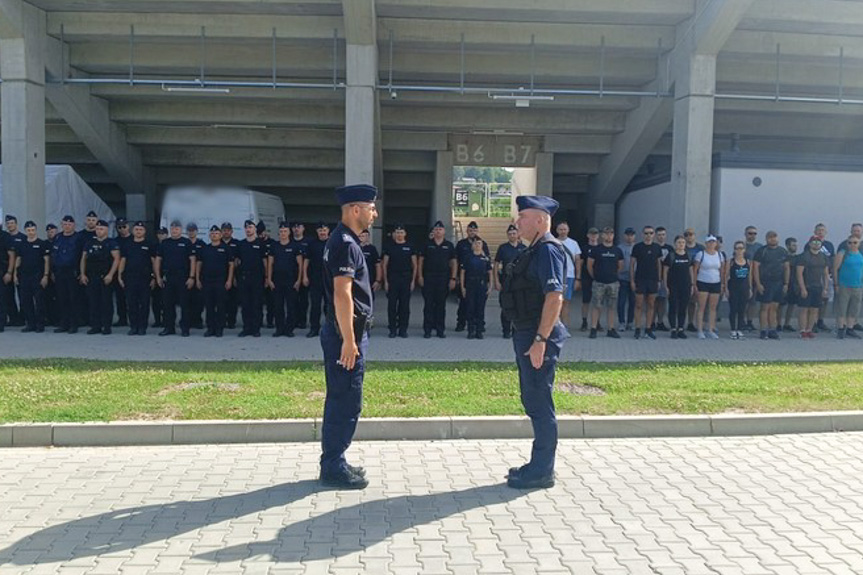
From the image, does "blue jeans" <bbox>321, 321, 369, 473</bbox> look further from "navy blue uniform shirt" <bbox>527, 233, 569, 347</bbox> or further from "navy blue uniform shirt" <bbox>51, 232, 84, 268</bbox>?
"navy blue uniform shirt" <bbox>51, 232, 84, 268</bbox>

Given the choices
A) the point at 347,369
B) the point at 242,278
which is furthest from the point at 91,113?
the point at 347,369

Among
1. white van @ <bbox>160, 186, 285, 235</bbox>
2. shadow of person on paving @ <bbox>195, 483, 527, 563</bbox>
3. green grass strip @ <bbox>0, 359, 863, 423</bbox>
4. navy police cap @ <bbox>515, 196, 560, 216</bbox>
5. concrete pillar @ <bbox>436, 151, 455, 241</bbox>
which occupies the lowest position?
shadow of person on paving @ <bbox>195, 483, 527, 563</bbox>

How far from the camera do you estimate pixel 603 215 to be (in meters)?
22.0

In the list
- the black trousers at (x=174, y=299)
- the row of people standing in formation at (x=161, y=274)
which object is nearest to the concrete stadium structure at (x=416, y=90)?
the row of people standing in formation at (x=161, y=274)

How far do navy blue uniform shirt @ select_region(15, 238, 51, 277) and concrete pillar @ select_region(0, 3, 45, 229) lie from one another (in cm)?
339

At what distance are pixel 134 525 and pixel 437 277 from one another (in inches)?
319

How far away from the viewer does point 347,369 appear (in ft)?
17.4

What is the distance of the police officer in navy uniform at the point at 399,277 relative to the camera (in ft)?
40.6

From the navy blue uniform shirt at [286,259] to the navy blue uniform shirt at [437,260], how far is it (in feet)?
6.80

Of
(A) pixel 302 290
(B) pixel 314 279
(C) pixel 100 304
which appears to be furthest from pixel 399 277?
(C) pixel 100 304

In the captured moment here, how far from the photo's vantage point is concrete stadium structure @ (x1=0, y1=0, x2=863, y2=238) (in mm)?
15266

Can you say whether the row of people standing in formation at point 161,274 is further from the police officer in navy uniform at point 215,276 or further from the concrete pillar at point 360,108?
the concrete pillar at point 360,108

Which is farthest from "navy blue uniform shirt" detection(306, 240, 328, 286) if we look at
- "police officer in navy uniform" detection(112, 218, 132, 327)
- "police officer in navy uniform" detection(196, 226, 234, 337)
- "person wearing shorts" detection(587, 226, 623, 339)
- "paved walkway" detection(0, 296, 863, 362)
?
"person wearing shorts" detection(587, 226, 623, 339)

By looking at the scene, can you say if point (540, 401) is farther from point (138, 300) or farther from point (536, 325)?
point (138, 300)
